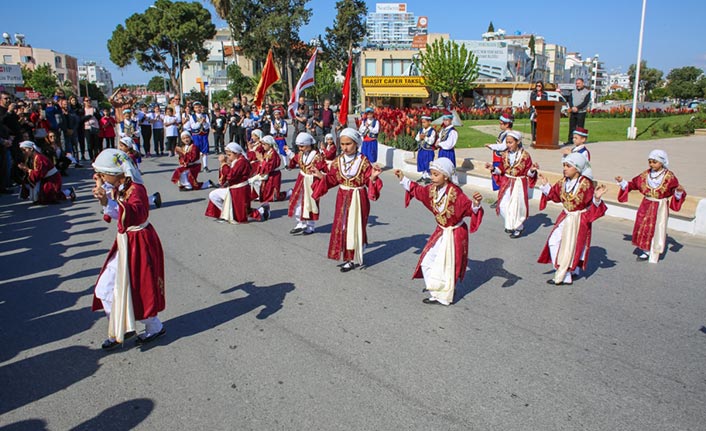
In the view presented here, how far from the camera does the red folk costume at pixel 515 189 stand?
908 cm

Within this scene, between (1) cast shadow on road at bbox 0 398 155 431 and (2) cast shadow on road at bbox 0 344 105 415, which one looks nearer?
(1) cast shadow on road at bbox 0 398 155 431

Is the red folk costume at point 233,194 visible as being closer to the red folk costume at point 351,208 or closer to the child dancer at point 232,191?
the child dancer at point 232,191

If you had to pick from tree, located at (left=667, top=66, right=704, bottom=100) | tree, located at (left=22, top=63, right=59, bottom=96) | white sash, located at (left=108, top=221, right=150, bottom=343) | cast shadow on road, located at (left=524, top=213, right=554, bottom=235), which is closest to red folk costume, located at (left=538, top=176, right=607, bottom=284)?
cast shadow on road, located at (left=524, top=213, right=554, bottom=235)

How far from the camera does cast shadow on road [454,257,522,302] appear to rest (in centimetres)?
661

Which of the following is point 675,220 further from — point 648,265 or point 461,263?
point 461,263

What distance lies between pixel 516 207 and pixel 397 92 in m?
53.8

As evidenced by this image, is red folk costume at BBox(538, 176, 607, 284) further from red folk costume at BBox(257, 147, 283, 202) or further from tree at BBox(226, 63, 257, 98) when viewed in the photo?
tree at BBox(226, 63, 257, 98)

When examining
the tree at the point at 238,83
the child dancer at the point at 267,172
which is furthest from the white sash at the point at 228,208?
the tree at the point at 238,83

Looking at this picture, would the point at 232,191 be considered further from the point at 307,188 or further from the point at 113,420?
the point at 113,420

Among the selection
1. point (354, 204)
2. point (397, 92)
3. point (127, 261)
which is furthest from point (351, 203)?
point (397, 92)

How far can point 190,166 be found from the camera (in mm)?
12844

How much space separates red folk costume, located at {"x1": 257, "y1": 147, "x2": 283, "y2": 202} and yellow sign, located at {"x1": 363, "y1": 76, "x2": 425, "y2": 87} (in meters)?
51.9

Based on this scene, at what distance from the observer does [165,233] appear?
30.0 feet

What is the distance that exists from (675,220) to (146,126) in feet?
54.6
